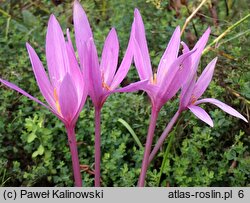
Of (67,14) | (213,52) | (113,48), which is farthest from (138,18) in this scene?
(67,14)

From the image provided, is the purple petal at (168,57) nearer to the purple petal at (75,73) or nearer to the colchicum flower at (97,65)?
the colchicum flower at (97,65)

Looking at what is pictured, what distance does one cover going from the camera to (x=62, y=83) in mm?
1134

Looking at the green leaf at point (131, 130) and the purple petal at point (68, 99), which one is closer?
the purple petal at point (68, 99)

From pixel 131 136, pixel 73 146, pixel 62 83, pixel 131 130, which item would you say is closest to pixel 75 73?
pixel 62 83

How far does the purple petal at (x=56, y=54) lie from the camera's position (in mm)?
1226

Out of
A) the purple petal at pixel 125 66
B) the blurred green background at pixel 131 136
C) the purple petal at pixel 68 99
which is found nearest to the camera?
the purple petal at pixel 68 99

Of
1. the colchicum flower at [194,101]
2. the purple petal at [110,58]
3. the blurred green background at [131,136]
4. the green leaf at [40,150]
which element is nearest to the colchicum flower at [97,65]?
the purple petal at [110,58]

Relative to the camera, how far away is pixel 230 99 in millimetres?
2156

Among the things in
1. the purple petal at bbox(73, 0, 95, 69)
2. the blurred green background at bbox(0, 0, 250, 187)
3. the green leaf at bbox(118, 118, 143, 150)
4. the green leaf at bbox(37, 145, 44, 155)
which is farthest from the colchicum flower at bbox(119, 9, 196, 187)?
the green leaf at bbox(37, 145, 44, 155)

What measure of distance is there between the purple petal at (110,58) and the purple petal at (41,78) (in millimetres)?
128

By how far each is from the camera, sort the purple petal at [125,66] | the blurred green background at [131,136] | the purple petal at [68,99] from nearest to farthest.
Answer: the purple petal at [68,99]
the purple petal at [125,66]
the blurred green background at [131,136]

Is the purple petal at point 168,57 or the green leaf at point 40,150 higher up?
the purple petal at point 168,57

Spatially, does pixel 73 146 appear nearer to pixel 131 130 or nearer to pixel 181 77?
pixel 181 77

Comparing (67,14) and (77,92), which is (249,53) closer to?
(67,14)
